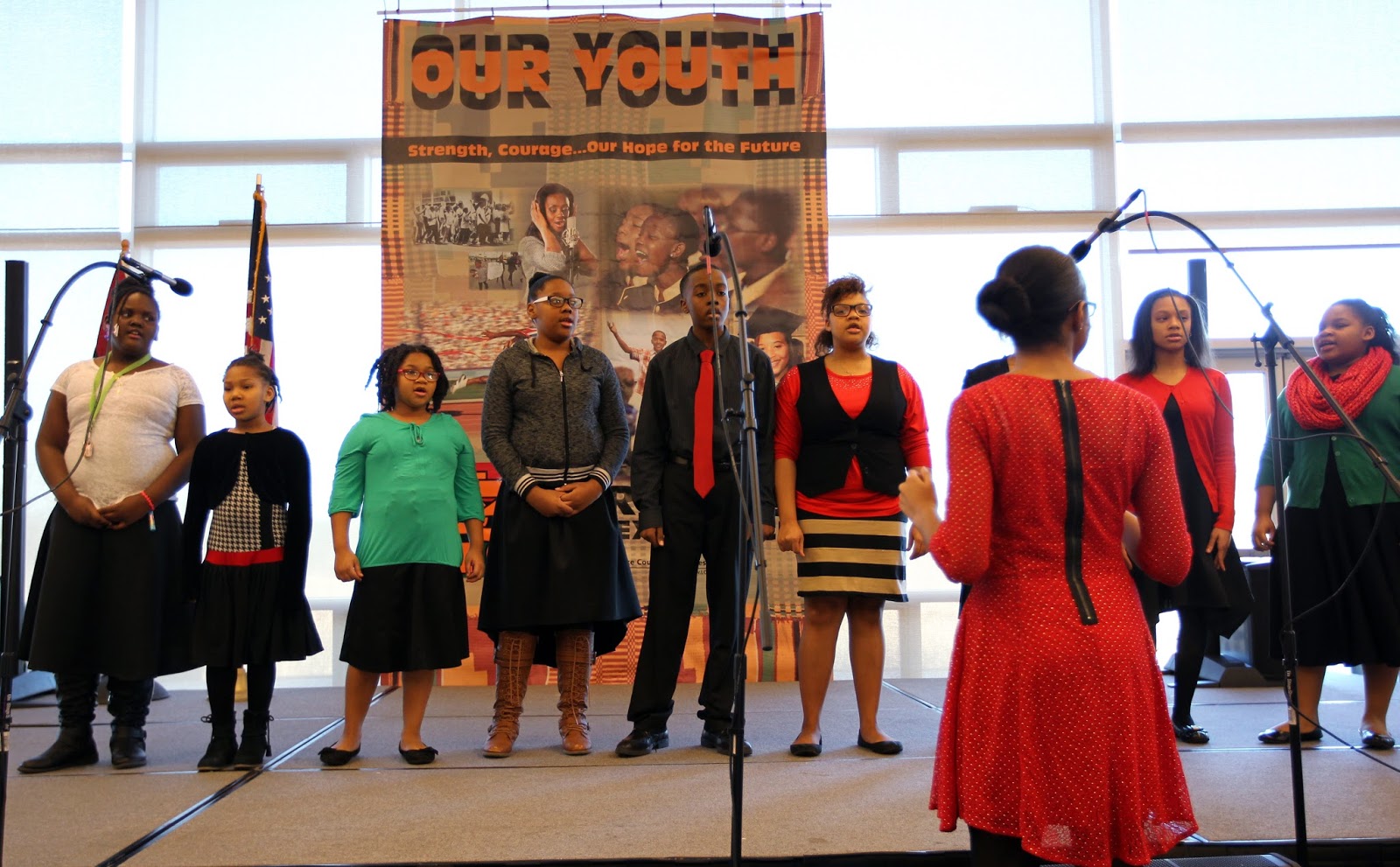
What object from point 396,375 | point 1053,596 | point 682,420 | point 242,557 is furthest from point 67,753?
point 1053,596

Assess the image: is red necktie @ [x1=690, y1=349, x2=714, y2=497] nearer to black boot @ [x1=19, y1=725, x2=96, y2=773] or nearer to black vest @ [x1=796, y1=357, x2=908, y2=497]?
black vest @ [x1=796, y1=357, x2=908, y2=497]

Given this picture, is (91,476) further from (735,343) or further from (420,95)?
(420,95)

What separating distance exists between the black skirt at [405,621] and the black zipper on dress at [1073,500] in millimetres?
2141

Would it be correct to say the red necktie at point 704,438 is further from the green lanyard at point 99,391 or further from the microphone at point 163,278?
the green lanyard at point 99,391

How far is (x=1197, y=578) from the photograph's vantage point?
3734 mm

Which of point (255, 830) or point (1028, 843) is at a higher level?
point (1028, 843)

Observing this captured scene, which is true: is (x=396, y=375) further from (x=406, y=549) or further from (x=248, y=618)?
(x=248, y=618)

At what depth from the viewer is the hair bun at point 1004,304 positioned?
70.0 inches

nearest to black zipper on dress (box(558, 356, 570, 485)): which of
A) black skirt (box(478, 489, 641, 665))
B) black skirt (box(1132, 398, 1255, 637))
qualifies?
black skirt (box(478, 489, 641, 665))

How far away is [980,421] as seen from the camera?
1771 mm

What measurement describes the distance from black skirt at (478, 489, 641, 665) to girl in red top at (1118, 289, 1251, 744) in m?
1.70

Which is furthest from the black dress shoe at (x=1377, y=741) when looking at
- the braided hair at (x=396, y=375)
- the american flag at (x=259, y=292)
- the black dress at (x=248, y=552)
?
the american flag at (x=259, y=292)

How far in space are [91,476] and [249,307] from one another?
5.59 feet

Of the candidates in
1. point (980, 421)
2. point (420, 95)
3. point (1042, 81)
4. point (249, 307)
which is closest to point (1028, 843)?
point (980, 421)
